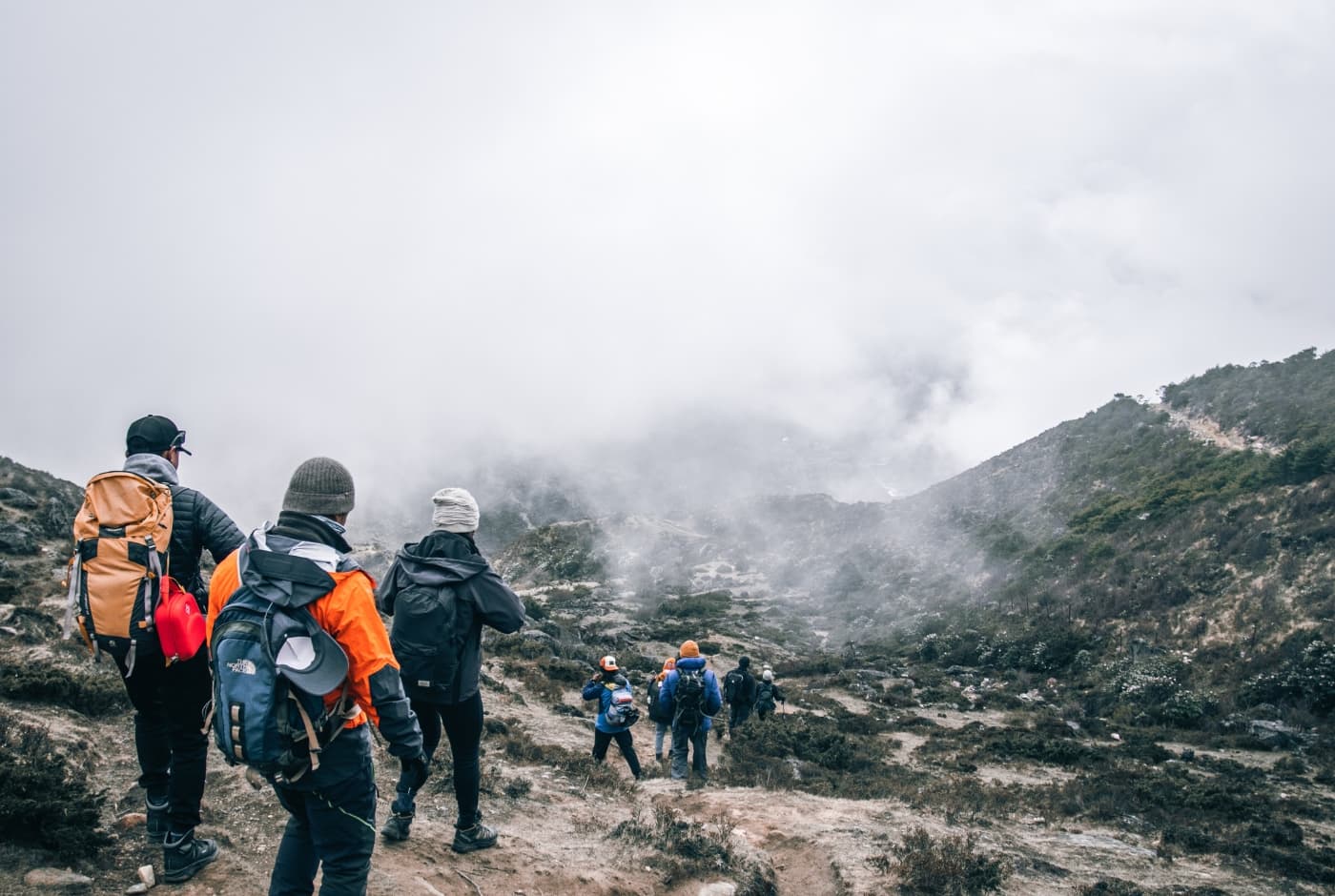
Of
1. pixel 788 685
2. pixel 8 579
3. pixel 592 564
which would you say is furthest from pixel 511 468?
pixel 8 579

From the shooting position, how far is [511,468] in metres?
109

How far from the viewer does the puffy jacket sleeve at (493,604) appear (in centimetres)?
459

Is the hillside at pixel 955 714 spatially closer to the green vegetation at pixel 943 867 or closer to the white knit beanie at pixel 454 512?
the green vegetation at pixel 943 867

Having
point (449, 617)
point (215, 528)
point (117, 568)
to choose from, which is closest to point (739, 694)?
point (449, 617)

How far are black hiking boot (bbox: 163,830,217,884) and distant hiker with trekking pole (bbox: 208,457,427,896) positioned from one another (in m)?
1.55

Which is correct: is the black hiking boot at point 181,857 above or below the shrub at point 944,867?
above

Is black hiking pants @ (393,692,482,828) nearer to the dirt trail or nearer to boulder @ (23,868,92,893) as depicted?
boulder @ (23,868,92,893)

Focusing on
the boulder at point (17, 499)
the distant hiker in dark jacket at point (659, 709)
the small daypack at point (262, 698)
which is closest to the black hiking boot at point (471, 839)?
the small daypack at point (262, 698)

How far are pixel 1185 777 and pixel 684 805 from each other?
9707 millimetres

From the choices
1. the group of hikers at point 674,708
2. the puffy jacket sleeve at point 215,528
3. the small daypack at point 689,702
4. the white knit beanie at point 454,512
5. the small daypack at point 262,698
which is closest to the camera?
the small daypack at point 262,698

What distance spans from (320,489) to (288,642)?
0.76 m

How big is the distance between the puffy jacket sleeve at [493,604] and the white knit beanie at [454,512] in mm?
386

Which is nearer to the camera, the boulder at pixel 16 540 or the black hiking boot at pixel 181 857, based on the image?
the black hiking boot at pixel 181 857

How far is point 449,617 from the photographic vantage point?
454 centimetres
